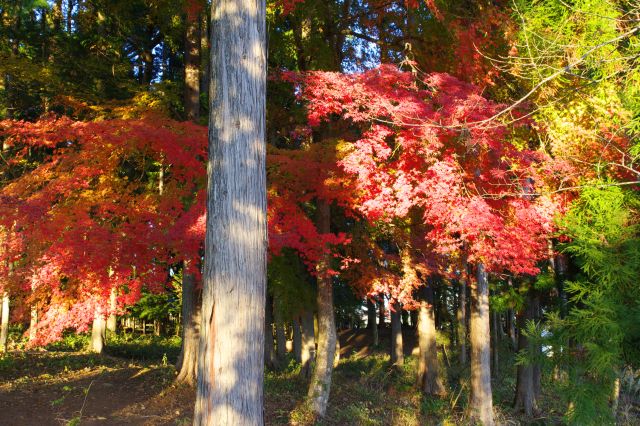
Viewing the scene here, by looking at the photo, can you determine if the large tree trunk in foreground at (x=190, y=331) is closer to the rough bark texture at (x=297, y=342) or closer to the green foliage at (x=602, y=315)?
the green foliage at (x=602, y=315)

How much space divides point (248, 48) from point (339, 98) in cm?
489

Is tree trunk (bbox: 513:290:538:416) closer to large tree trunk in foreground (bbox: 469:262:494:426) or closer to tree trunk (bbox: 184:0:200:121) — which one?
large tree trunk in foreground (bbox: 469:262:494:426)

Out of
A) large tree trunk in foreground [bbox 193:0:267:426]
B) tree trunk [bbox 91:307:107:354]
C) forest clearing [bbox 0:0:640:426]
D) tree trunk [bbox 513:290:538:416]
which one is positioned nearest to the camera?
large tree trunk in foreground [bbox 193:0:267:426]

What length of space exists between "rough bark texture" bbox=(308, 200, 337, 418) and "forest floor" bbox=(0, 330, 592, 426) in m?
0.46

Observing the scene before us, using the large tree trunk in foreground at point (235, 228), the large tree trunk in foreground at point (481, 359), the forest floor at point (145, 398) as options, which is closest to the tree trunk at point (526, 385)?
the forest floor at point (145, 398)

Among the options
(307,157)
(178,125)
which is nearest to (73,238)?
(178,125)

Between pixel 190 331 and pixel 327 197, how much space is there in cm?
508

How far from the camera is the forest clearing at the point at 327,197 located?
5289 mm

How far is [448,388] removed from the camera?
17.8m

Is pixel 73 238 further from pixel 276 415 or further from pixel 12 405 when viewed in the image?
pixel 276 415

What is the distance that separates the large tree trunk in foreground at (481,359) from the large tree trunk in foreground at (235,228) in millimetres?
7411

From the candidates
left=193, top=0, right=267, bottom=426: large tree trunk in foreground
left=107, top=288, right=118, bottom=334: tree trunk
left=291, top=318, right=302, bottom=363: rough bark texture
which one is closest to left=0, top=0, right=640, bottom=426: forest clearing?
left=193, top=0, right=267, bottom=426: large tree trunk in foreground

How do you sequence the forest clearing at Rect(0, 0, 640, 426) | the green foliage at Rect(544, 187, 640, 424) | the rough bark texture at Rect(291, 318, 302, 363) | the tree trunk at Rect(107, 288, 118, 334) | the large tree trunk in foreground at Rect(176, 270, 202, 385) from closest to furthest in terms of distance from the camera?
the forest clearing at Rect(0, 0, 640, 426), the green foliage at Rect(544, 187, 640, 424), the tree trunk at Rect(107, 288, 118, 334), the large tree trunk in foreground at Rect(176, 270, 202, 385), the rough bark texture at Rect(291, 318, 302, 363)

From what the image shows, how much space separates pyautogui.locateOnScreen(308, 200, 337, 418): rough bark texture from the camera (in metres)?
11.3
